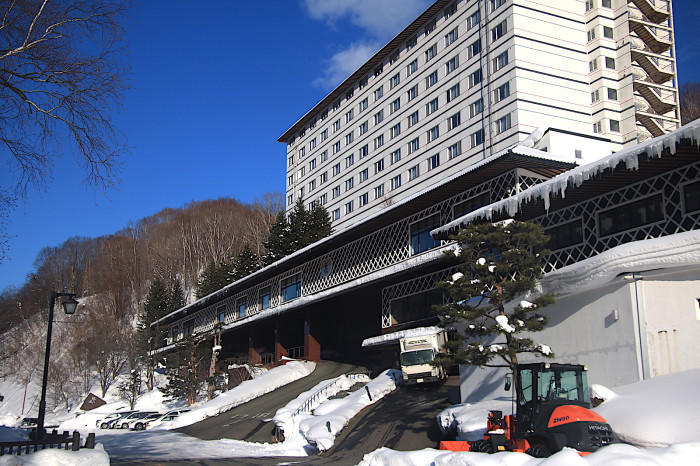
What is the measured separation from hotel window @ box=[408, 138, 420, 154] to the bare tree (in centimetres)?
3208

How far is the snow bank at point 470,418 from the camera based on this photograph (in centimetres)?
1812

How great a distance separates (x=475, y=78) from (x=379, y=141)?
16186 millimetres

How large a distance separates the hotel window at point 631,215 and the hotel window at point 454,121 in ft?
128

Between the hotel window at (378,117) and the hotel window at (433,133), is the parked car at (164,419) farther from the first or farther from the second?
the hotel window at (378,117)

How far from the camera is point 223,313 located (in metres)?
61.2

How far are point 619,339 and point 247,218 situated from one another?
258ft

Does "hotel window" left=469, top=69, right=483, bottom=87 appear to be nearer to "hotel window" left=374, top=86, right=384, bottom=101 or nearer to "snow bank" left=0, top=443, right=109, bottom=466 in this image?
"hotel window" left=374, top=86, right=384, bottom=101

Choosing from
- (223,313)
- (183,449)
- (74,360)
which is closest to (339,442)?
(183,449)

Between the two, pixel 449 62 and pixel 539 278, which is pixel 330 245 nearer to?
pixel 539 278

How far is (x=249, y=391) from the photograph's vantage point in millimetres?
40031

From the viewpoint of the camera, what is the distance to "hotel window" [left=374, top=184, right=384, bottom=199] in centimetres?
6954

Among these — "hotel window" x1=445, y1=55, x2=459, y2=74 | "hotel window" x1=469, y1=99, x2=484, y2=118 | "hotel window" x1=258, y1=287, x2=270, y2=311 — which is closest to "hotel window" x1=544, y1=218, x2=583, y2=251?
"hotel window" x1=258, y1=287, x2=270, y2=311

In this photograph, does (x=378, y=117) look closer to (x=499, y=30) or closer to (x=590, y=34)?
(x=499, y=30)

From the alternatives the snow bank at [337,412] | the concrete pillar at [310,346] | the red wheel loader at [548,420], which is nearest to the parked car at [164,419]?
the concrete pillar at [310,346]
